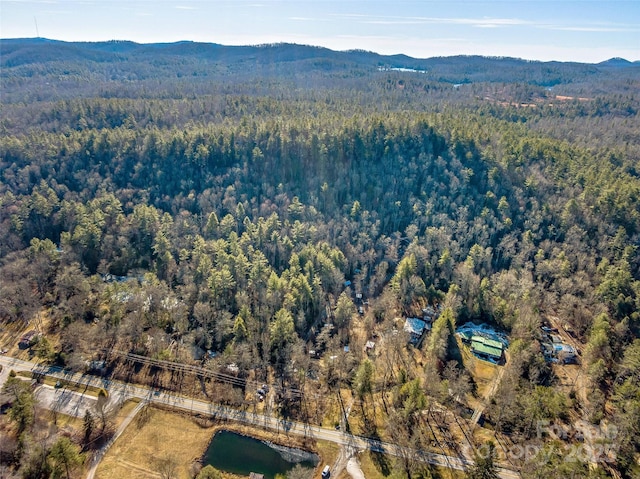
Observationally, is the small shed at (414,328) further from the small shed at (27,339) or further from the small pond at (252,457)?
the small shed at (27,339)

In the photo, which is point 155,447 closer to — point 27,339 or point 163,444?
point 163,444

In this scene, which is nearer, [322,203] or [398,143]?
[322,203]

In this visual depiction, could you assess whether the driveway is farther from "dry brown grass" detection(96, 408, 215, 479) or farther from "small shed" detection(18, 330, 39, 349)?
"small shed" detection(18, 330, 39, 349)

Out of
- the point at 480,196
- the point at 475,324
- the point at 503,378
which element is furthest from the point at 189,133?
the point at 503,378

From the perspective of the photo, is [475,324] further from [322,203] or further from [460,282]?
[322,203]

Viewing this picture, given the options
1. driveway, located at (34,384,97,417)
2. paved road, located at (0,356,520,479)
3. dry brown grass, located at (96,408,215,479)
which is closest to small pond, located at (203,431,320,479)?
dry brown grass, located at (96,408,215,479)
